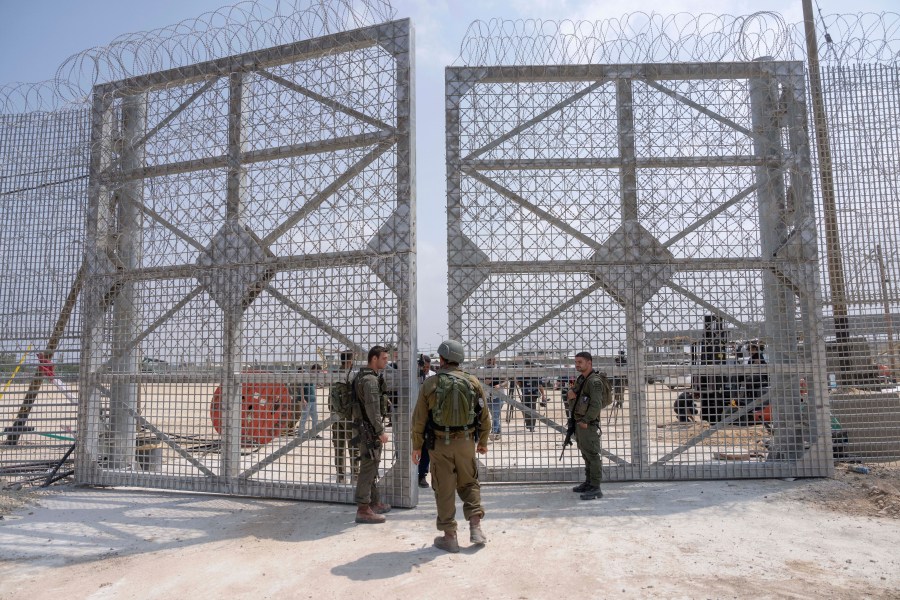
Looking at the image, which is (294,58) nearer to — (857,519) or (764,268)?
(764,268)

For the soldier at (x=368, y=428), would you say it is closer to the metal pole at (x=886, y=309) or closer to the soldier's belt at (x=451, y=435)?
the soldier's belt at (x=451, y=435)

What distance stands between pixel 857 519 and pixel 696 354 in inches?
78.6

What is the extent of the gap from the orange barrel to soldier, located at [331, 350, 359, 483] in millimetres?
532

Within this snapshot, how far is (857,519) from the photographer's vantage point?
15.8 ft

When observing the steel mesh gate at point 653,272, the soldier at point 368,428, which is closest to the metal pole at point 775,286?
the steel mesh gate at point 653,272

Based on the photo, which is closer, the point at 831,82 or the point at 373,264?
the point at 373,264

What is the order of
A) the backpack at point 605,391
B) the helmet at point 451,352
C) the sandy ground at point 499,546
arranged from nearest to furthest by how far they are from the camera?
1. the sandy ground at point 499,546
2. the helmet at point 451,352
3. the backpack at point 605,391

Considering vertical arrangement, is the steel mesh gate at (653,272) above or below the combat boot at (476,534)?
above

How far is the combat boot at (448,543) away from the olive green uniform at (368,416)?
3.15 ft

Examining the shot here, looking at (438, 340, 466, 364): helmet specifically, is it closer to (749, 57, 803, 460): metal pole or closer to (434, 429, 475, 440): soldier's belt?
(434, 429, 475, 440): soldier's belt

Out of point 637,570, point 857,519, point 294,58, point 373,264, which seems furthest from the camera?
point 294,58

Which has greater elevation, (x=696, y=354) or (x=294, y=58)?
(x=294, y=58)

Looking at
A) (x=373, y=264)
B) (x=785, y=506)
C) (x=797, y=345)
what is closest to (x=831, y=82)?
(x=797, y=345)

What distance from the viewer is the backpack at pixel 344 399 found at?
16.6 feet
